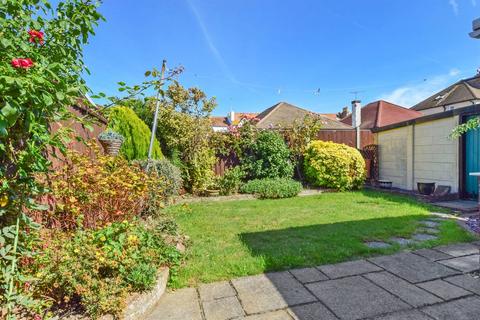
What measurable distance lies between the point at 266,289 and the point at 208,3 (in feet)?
22.7

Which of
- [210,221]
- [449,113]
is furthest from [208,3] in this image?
[449,113]

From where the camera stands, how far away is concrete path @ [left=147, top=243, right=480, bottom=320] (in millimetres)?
2164

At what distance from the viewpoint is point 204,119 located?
8.46 m

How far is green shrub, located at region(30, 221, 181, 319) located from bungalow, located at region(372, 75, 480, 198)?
18.7ft

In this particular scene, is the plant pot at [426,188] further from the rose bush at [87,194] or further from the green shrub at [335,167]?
the rose bush at [87,194]

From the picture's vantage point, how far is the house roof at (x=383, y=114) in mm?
16594

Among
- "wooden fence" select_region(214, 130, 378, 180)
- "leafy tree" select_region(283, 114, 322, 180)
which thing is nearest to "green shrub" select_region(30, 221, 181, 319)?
"wooden fence" select_region(214, 130, 378, 180)

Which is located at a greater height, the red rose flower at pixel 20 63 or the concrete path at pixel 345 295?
the red rose flower at pixel 20 63

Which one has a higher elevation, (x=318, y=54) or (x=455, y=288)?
(x=318, y=54)

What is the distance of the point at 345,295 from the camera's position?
244 centimetres

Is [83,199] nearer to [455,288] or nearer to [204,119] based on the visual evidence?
[455,288]

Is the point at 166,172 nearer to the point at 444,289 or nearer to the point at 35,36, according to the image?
the point at 35,36

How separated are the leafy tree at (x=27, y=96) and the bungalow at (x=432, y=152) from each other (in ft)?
18.9

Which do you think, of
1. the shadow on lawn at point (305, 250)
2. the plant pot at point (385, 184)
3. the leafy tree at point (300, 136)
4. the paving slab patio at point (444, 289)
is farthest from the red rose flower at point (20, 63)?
the plant pot at point (385, 184)
